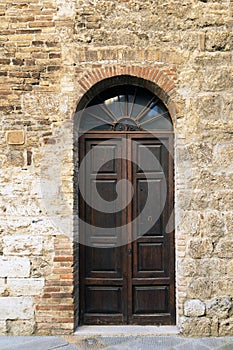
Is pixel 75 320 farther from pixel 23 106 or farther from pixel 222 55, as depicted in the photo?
pixel 222 55

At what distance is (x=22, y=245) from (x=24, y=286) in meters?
0.47

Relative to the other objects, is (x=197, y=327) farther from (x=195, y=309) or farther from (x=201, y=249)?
(x=201, y=249)

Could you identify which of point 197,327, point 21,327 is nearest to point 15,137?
point 21,327

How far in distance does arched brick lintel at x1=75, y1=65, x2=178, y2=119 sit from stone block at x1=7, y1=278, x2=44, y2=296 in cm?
219

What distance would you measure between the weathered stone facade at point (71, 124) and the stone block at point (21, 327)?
11mm

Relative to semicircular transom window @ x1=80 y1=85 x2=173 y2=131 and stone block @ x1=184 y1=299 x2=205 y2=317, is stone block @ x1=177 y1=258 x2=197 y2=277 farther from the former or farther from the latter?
semicircular transom window @ x1=80 y1=85 x2=173 y2=131

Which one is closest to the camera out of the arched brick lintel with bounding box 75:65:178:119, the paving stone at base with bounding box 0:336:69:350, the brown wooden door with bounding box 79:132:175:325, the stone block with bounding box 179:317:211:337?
the paving stone at base with bounding box 0:336:69:350

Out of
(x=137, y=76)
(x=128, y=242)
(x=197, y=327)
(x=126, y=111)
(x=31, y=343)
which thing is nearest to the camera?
(x=31, y=343)

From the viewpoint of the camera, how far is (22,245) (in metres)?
4.04

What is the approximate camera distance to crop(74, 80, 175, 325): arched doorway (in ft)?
13.9

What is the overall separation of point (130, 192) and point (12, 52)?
2.18 metres

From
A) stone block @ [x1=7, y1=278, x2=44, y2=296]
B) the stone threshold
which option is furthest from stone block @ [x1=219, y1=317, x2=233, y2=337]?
stone block @ [x1=7, y1=278, x2=44, y2=296]

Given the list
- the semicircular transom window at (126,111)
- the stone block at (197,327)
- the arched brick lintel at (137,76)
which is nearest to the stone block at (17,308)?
Result: the stone block at (197,327)

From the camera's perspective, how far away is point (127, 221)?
4230 millimetres
